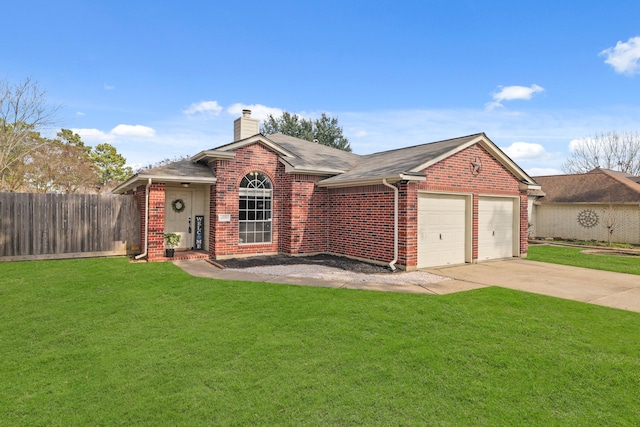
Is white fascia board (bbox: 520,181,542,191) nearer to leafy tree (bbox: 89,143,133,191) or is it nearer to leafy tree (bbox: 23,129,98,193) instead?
leafy tree (bbox: 23,129,98,193)

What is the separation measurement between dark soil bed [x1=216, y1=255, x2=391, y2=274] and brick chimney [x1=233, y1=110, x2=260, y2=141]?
5.63 meters

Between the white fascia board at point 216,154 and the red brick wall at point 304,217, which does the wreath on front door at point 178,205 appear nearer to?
the white fascia board at point 216,154

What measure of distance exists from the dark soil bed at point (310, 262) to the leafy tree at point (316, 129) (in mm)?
29660

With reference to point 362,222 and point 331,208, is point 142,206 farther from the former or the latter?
point 362,222

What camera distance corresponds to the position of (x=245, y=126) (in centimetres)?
1448

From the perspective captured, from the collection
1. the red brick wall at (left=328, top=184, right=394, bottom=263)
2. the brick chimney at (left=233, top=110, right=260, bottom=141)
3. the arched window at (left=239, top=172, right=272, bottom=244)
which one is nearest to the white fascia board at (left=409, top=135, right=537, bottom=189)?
the red brick wall at (left=328, top=184, right=394, bottom=263)

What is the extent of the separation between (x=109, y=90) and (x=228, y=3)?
9078mm

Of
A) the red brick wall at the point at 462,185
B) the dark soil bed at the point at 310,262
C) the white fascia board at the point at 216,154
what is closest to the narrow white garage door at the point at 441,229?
the red brick wall at the point at 462,185

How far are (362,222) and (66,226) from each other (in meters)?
9.77

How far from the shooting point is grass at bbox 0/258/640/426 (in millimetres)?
3180

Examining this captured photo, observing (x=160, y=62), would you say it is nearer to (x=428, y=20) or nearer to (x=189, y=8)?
(x=189, y=8)

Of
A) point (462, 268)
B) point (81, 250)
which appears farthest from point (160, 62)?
point (462, 268)

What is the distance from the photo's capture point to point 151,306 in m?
6.25

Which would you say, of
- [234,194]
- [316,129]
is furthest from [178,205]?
[316,129]
